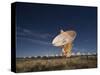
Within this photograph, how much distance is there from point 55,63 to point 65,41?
9.4 inches

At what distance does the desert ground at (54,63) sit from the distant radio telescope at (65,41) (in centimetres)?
7

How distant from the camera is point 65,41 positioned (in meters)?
2.93

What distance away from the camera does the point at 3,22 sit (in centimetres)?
272

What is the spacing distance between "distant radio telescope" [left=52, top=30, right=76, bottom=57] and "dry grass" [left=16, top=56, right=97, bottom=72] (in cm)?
8

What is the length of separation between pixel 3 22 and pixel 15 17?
0.13 metres

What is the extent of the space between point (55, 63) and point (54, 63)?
0.01 meters

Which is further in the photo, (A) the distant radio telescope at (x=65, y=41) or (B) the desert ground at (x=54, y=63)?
(A) the distant radio telescope at (x=65, y=41)

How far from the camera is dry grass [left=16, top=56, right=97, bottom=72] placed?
2725 mm

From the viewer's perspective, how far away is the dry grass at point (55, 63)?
2.72 metres

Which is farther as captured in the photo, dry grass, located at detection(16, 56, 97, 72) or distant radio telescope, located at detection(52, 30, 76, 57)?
distant radio telescope, located at detection(52, 30, 76, 57)

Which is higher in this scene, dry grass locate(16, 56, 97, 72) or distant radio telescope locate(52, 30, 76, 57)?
distant radio telescope locate(52, 30, 76, 57)

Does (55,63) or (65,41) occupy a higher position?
(65,41)

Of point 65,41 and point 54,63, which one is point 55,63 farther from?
point 65,41

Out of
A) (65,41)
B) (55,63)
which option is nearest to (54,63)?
(55,63)
